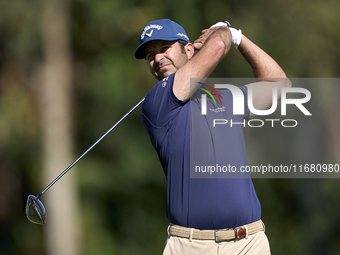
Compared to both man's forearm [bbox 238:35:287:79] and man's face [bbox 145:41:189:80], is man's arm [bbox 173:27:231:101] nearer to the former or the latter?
man's face [bbox 145:41:189:80]

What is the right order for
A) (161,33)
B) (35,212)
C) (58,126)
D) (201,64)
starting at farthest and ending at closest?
1. (58,126)
2. (35,212)
3. (161,33)
4. (201,64)

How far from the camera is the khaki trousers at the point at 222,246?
2.85m

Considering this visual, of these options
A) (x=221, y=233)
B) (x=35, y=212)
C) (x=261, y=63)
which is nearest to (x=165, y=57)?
(x=261, y=63)

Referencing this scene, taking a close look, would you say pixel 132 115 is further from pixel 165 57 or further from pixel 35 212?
pixel 165 57

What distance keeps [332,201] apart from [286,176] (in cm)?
86

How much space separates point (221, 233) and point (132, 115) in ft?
24.2

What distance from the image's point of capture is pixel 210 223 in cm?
286

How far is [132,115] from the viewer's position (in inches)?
400

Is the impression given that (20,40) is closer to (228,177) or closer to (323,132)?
(323,132)

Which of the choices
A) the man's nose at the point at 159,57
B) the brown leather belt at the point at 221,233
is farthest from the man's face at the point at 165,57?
the brown leather belt at the point at 221,233

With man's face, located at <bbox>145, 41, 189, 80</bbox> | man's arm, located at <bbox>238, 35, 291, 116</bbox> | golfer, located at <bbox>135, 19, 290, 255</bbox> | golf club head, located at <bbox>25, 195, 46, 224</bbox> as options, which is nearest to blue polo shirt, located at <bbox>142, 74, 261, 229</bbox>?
golfer, located at <bbox>135, 19, 290, 255</bbox>

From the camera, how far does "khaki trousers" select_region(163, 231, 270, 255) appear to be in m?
2.85

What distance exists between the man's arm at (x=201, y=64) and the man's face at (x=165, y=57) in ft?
1.00

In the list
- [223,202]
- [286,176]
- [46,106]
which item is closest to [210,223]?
[223,202]
